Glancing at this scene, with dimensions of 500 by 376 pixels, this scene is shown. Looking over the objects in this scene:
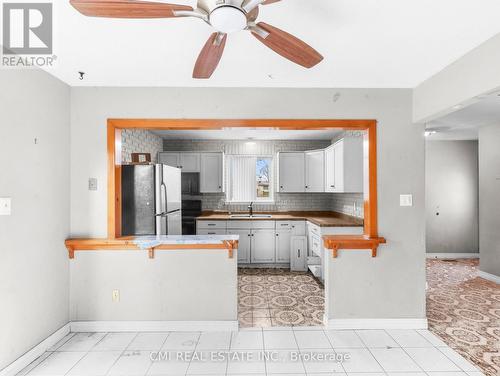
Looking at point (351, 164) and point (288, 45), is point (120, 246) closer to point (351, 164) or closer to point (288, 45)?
point (288, 45)

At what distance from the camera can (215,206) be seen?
18.2 ft

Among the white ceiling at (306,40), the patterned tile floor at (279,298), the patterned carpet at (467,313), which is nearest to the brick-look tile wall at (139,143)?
the white ceiling at (306,40)

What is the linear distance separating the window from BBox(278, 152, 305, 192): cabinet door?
0.35m

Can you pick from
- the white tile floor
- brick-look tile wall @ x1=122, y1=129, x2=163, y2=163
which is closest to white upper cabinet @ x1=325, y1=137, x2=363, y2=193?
the white tile floor

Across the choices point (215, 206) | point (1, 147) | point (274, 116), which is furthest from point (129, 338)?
point (215, 206)

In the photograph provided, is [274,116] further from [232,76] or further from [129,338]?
[129,338]

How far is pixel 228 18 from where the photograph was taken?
1248 millimetres

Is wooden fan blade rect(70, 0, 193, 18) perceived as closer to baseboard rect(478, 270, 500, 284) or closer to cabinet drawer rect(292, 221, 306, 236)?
cabinet drawer rect(292, 221, 306, 236)

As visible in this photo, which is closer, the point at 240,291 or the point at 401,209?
the point at 401,209

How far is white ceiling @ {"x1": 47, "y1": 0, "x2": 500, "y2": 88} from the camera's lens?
165cm

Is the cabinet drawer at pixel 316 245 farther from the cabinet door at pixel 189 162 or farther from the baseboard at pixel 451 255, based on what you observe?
the baseboard at pixel 451 255

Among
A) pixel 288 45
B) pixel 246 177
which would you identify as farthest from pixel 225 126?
pixel 246 177

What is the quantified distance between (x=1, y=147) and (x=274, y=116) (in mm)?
2177

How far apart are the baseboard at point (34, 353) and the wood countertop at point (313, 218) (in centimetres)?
245
